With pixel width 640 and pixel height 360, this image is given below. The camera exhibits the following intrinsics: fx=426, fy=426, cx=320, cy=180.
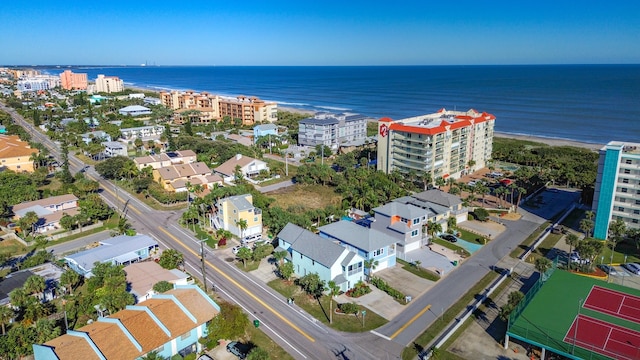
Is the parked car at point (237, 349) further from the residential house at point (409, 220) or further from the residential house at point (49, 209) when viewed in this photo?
the residential house at point (49, 209)

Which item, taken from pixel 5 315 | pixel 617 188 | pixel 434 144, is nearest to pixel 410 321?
pixel 5 315

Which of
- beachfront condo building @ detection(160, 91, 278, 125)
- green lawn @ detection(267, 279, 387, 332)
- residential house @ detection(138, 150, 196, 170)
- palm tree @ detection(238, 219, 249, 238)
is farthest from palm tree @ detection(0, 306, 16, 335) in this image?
beachfront condo building @ detection(160, 91, 278, 125)

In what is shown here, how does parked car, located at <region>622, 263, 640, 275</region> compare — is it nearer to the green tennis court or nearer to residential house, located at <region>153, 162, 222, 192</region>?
the green tennis court

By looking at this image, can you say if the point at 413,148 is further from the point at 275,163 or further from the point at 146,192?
the point at 146,192

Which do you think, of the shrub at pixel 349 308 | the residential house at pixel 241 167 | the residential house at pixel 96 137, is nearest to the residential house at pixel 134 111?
the residential house at pixel 96 137

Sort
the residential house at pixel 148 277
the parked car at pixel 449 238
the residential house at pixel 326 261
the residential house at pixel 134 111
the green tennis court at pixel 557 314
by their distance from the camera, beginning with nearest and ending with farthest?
the green tennis court at pixel 557 314 < the residential house at pixel 148 277 < the residential house at pixel 326 261 < the parked car at pixel 449 238 < the residential house at pixel 134 111
